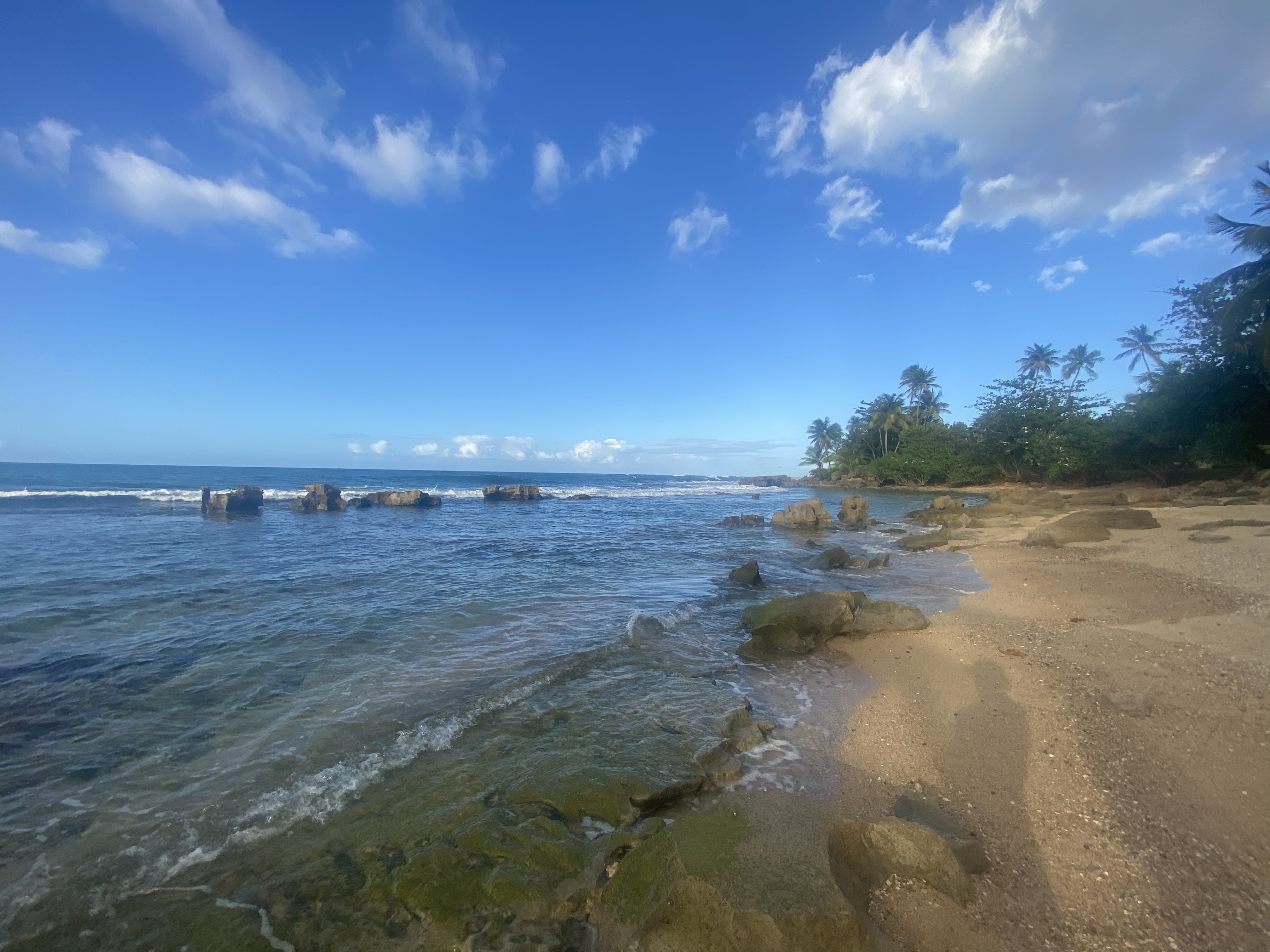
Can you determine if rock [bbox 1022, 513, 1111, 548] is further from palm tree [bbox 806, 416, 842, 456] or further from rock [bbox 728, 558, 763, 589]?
palm tree [bbox 806, 416, 842, 456]

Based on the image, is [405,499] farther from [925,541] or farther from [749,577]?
[925,541]

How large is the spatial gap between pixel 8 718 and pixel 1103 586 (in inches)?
719

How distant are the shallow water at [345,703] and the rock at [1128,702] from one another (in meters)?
2.72

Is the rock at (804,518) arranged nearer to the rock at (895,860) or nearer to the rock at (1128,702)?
the rock at (1128,702)

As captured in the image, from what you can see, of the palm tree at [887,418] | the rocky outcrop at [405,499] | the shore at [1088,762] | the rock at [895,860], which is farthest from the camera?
the palm tree at [887,418]

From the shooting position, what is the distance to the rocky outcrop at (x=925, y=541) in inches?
773

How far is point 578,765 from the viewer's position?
5.22 meters

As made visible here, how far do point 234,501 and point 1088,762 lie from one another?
38430 millimetres

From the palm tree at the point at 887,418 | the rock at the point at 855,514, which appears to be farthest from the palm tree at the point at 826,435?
the rock at the point at 855,514

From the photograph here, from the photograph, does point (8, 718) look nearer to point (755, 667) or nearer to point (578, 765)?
point (578, 765)

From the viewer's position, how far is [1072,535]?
54.5ft

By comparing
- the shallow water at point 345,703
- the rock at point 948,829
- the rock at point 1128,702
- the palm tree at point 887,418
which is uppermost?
the palm tree at point 887,418

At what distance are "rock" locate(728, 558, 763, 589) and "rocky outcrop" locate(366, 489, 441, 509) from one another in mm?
30703

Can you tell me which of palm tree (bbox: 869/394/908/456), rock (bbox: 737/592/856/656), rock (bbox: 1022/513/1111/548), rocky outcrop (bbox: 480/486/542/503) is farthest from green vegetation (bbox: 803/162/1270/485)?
rocky outcrop (bbox: 480/486/542/503)
